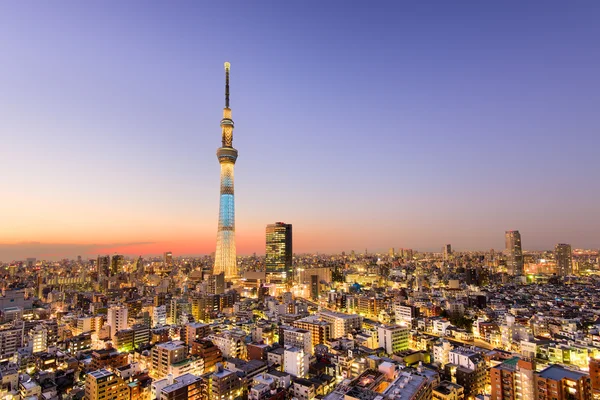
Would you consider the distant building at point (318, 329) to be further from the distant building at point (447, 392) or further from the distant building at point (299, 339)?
the distant building at point (447, 392)

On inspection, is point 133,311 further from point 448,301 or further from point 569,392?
point 569,392

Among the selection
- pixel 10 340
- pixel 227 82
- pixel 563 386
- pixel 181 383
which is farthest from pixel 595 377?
pixel 227 82

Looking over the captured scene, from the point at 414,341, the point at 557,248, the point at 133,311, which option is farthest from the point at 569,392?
the point at 557,248

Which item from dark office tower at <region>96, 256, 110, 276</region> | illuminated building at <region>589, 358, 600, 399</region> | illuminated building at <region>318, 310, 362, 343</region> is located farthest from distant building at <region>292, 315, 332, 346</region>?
dark office tower at <region>96, 256, 110, 276</region>

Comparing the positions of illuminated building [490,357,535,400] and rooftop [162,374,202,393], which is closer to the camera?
illuminated building [490,357,535,400]

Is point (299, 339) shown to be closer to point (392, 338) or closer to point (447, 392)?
point (392, 338)

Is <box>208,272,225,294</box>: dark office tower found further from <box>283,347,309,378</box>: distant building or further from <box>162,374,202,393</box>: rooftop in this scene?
<box>162,374,202,393</box>: rooftop
